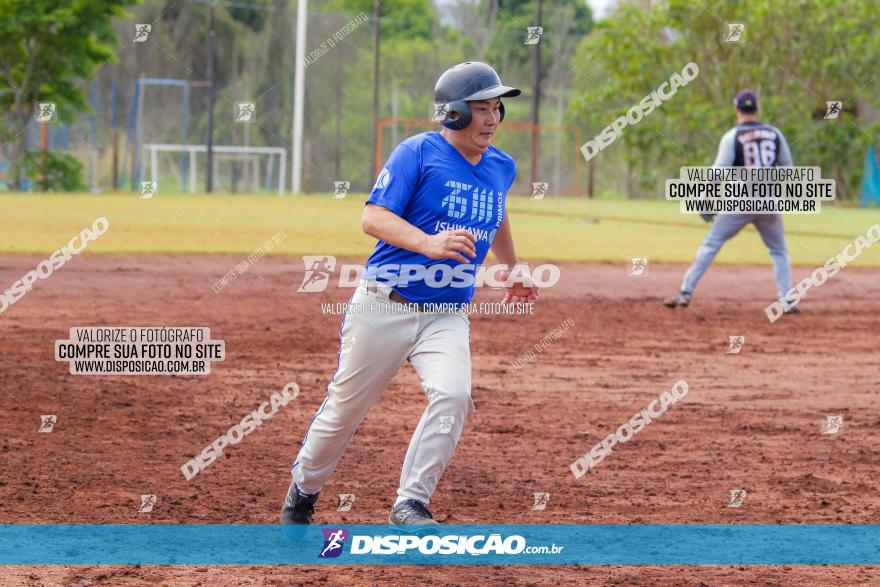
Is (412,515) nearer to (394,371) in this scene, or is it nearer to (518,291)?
(394,371)

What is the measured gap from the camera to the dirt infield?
604 centimetres

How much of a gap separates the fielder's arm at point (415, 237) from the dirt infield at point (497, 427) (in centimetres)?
126

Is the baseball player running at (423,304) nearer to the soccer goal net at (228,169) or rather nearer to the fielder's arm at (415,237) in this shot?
the fielder's arm at (415,237)

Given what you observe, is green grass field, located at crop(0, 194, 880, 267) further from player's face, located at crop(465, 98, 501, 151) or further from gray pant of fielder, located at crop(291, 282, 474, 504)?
player's face, located at crop(465, 98, 501, 151)

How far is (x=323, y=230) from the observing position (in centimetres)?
2500

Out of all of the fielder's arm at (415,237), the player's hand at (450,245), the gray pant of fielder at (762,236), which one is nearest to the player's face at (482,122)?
the fielder's arm at (415,237)

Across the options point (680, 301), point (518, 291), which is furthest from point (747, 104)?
point (518, 291)

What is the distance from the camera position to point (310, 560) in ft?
17.3

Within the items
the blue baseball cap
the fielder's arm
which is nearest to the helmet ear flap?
the fielder's arm

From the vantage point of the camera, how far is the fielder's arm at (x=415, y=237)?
508 centimetres

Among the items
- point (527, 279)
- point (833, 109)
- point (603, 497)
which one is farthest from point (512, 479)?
point (833, 109)

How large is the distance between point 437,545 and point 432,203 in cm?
144

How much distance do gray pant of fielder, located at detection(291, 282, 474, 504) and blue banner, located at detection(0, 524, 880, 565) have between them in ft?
0.90

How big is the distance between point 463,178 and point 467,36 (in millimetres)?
54267
